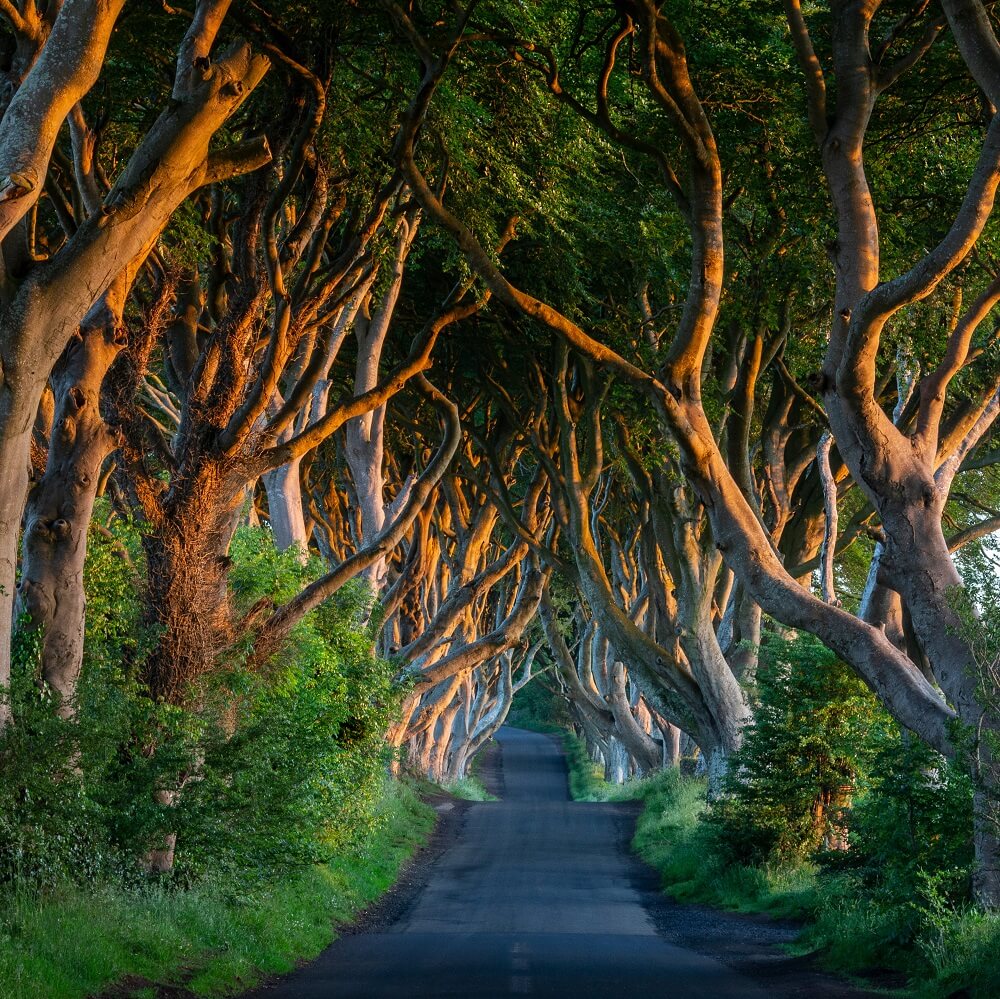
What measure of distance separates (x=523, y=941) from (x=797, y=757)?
554 centimetres

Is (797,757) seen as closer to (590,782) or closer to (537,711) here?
(590,782)

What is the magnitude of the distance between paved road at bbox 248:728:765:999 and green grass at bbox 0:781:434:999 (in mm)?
421

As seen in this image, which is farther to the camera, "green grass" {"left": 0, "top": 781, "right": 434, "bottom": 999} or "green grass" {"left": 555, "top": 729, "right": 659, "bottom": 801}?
"green grass" {"left": 555, "top": 729, "right": 659, "bottom": 801}

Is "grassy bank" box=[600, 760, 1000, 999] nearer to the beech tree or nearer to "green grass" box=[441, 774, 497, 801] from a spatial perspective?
the beech tree

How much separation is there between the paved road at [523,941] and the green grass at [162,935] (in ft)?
1.38

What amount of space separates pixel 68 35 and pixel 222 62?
6.92 ft

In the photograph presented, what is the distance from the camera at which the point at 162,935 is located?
31.8ft

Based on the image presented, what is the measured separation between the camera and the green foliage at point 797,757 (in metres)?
17.2

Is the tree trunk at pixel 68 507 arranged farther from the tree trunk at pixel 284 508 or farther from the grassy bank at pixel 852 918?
the grassy bank at pixel 852 918

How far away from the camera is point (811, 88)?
11.9 m

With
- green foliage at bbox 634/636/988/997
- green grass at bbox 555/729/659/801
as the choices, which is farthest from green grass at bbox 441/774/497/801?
green foliage at bbox 634/636/988/997

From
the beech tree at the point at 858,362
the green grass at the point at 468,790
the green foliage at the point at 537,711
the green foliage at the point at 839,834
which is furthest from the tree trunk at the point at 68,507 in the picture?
the green foliage at the point at 537,711

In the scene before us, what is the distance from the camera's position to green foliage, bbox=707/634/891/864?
17.2 metres

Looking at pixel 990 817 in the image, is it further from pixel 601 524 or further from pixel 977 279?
pixel 601 524
